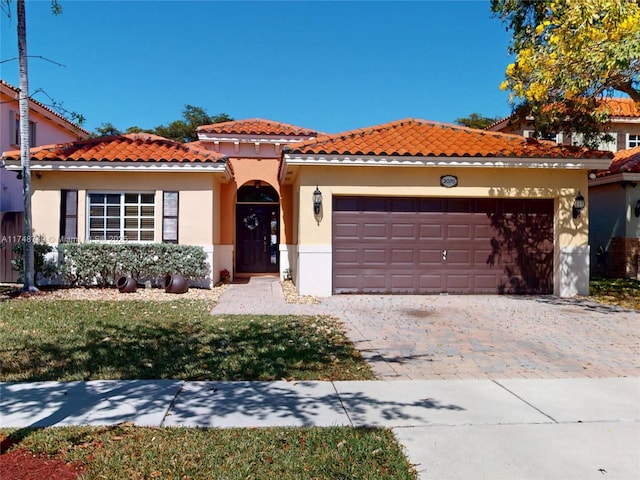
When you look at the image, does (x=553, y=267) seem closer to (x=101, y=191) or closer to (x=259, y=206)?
(x=259, y=206)

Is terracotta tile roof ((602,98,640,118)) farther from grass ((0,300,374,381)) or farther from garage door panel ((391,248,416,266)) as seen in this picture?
grass ((0,300,374,381))

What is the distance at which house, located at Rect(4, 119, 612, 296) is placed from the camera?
12.1m

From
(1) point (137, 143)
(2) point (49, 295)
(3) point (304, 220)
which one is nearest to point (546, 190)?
(3) point (304, 220)

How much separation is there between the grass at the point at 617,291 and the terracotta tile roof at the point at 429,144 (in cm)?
347

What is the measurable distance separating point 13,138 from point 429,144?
13.9 meters

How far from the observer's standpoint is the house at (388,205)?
12070mm

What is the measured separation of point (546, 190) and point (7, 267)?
1442cm

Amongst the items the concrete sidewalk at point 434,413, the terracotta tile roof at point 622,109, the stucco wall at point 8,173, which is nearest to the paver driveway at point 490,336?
the concrete sidewalk at point 434,413

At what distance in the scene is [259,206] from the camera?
17.7 m

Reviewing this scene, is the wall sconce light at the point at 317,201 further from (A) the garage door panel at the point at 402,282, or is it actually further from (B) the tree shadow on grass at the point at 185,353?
(B) the tree shadow on grass at the point at 185,353

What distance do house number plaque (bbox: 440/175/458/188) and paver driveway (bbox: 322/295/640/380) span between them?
2804mm

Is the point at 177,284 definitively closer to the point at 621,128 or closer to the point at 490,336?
the point at 490,336

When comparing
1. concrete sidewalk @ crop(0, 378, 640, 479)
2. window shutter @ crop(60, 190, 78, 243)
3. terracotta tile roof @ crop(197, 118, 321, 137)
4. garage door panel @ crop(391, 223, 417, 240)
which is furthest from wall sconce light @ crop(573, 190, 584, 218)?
window shutter @ crop(60, 190, 78, 243)

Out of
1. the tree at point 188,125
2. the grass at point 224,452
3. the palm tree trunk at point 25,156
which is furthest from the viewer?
the tree at point 188,125
